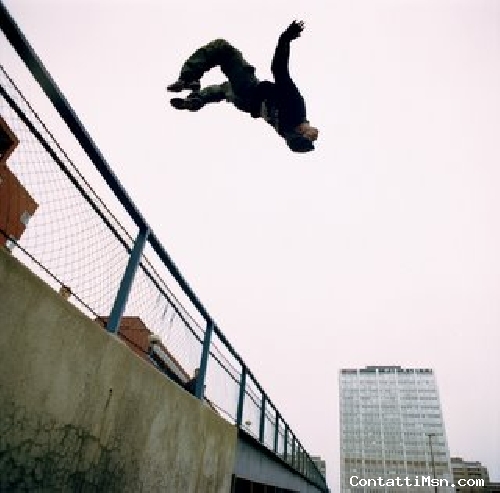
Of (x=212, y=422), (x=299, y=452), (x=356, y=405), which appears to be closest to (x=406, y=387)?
(x=356, y=405)

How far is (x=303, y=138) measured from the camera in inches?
197

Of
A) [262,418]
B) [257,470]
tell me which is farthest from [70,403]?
[262,418]

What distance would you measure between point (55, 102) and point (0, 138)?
1.37 feet

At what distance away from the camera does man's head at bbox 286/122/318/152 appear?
16.3ft

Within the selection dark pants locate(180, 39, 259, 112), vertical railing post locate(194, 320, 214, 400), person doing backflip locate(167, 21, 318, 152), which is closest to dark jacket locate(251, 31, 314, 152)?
person doing backflip locate(167, 21, 318, 152)

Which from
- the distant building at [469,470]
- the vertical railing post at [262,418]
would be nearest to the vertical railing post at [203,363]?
the vertical railing post at [262,418]

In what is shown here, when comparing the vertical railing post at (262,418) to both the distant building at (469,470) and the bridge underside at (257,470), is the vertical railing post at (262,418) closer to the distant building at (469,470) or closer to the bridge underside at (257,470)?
the bridge underside at (257,470)

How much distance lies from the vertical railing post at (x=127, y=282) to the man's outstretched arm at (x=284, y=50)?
2534mm

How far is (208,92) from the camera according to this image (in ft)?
16.2

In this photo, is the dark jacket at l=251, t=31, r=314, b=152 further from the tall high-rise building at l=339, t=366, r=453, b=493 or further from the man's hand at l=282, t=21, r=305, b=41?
the tall high-rise building at l=339, t=366, r=453, b=493

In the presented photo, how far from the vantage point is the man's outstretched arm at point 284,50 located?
13.4ft

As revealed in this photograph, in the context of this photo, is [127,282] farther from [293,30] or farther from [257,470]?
[257,470]

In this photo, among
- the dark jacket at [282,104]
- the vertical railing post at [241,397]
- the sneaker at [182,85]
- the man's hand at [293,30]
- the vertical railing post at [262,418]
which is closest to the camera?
the man's hand at [293,30]

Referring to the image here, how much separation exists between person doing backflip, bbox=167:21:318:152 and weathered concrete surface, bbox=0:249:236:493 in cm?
334
